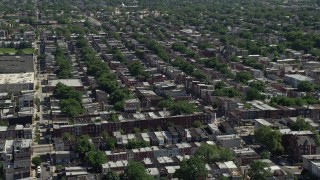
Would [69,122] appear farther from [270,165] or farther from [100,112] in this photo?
[270,165]

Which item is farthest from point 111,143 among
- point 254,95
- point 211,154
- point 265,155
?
point 254,95

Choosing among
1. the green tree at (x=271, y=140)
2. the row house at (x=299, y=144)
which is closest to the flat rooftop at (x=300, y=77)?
the row house at (x=299, y=144)

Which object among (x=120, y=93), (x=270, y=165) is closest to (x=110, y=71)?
(x=120, y=93)

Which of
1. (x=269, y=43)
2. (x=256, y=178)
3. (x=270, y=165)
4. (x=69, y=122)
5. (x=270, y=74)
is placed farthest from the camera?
(x=269, y=43)

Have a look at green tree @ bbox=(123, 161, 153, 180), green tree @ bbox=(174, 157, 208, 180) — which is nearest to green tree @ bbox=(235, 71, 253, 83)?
green tree @ bbox=(174, 157, 208, 180)

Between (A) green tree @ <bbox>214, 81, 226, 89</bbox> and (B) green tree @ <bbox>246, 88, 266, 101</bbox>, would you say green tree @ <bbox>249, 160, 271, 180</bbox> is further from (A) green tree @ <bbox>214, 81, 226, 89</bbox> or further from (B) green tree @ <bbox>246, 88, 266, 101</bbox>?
(A) green tree @ <bbox>214, 81, 226, 89</bbox>

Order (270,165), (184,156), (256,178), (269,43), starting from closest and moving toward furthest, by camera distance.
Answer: (256,178) < (270,165) < (184,156) < (269,43)

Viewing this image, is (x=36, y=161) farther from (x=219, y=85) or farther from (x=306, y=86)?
(x=306, y=86)

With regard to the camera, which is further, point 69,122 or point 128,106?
point 128,106
